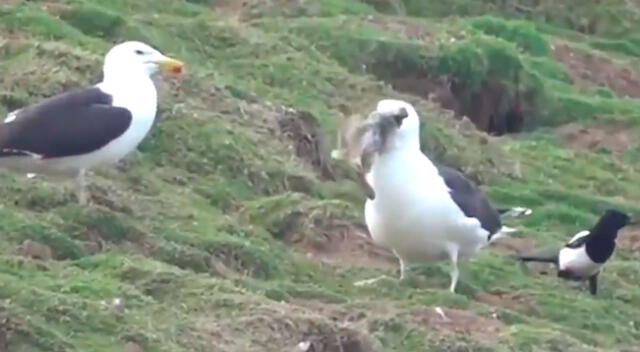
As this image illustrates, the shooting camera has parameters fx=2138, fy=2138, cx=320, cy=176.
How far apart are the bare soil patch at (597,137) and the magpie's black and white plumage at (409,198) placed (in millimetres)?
8960

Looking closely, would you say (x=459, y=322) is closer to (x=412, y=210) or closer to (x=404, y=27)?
(x=412, y=210)

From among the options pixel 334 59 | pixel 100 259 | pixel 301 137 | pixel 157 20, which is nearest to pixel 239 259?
pixel 100 259

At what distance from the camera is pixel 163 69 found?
14.3 metres

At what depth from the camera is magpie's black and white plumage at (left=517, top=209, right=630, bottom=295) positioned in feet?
50.6

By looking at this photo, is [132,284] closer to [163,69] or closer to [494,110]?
[163,69]

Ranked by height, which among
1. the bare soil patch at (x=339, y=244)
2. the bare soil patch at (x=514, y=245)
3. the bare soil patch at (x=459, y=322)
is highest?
the bare soil patch at (x=459, y=322)

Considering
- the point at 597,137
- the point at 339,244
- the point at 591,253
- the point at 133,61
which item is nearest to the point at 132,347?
the point at 133,61

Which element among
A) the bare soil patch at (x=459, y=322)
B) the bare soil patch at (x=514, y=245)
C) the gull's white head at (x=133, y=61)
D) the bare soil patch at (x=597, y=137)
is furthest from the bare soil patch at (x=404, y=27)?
the bare soil patch at (x=459, y=322)

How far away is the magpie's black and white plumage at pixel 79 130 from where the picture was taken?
510 inches

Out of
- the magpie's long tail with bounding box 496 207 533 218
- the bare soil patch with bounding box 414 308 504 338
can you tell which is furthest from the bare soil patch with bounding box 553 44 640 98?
the bare soil patch with bounding box 414 308 504 338

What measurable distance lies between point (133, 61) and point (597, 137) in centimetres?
1005

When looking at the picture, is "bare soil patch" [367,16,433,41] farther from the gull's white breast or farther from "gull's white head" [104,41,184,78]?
the gull's white breast

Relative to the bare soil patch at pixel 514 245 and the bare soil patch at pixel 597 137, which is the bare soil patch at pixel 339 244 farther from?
the bare soil patch at pixel 597 137

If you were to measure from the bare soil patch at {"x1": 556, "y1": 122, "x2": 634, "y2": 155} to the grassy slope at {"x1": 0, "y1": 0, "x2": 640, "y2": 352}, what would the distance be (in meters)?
0.20
